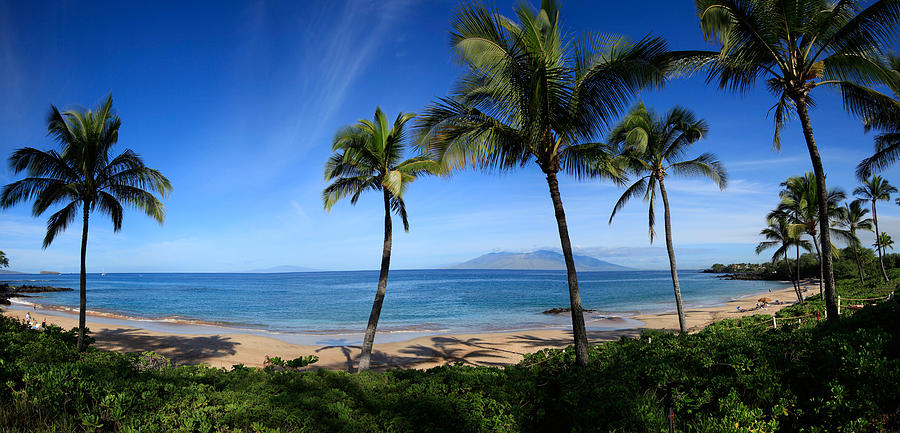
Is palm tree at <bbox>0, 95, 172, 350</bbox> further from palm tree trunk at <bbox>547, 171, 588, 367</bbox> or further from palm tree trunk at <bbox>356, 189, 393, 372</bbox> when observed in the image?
palm tree trunk at <bbox>547, 171, 588, 367</bbox>

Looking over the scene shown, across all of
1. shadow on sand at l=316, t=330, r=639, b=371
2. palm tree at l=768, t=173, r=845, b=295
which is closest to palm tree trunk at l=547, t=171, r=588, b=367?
shadow on sand at l=316, t=330, r=639, b=371

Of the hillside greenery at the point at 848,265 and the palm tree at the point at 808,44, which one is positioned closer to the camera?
the palm tree at the point at 808,44

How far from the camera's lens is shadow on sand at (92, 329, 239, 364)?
15344mm

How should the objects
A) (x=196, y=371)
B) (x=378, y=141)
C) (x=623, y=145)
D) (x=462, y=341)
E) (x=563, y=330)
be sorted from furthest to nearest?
(x=563, y=330)
(x=462, y=341)
(x=623, y=145)
(x=378, y=141)
(x=196, y=371)

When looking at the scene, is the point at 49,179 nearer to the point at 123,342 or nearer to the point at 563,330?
the point at 123,342

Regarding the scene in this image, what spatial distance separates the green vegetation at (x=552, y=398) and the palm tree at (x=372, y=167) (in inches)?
244

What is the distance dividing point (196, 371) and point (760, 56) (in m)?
11.7

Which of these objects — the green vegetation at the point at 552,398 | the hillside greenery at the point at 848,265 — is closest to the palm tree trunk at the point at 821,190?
the green vegetation at the point at 552,398

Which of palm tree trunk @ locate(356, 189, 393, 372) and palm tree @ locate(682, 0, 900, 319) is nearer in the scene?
palm tree @ locate(682, 0, 900, 319)

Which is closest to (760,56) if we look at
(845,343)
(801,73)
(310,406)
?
(801,73)

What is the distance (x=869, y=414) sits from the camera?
10.9 ft

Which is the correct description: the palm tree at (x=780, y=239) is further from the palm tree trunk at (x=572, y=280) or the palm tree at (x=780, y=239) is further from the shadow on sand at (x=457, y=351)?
the palm tree trunk at (x=572, y=280)

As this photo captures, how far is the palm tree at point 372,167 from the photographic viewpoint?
11.0 meters

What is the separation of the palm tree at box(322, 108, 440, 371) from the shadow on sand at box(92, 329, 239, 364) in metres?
8.20
